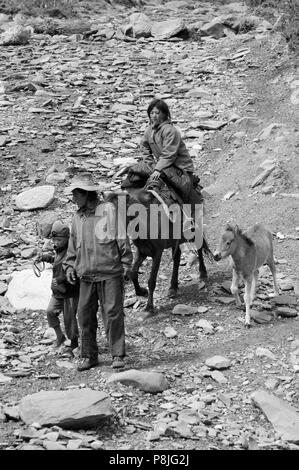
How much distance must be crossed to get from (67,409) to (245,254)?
332cm

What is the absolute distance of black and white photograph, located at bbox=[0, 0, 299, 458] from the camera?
6.58m

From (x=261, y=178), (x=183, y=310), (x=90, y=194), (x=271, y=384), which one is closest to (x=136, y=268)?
(x=183, y=310)

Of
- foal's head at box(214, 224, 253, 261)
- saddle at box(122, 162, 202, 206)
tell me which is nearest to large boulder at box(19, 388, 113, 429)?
foal's head at box(214, 224, 253, 261)

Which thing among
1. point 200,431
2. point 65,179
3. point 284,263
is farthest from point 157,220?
point 65,179

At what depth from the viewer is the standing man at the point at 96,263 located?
297 inches

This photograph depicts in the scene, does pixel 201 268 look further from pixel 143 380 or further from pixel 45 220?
pixel 143 380

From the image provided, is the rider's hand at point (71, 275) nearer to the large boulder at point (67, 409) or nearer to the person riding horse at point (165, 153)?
the large boulder at point (67, 409)

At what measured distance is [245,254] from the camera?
888 centimetres

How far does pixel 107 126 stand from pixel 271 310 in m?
8.30

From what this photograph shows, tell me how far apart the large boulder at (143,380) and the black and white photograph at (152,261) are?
1 cm

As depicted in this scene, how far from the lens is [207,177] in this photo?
14211 mm

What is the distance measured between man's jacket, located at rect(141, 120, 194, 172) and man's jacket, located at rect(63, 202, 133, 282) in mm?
2231

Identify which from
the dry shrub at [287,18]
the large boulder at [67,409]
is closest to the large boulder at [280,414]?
the large boulder at [67,409]
